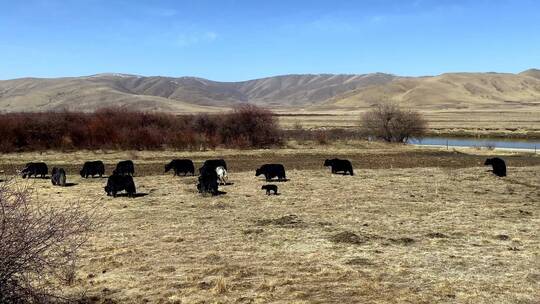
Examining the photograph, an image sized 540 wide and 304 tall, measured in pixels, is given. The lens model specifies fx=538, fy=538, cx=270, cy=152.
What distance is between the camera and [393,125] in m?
57.4

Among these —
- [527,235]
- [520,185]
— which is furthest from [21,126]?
[527,235]

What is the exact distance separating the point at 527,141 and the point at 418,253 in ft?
195

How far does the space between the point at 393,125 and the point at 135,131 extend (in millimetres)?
27251

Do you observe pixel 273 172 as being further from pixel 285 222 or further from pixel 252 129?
pixel 252 129

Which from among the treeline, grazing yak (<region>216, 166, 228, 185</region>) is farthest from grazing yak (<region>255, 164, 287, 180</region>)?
the treeline

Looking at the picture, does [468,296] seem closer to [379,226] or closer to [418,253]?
[418,253]

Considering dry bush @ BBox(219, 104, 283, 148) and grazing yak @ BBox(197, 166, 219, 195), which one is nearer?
grazing yak @ BBox(197, 166, 219, 195)

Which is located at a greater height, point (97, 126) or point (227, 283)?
point (97, 126)

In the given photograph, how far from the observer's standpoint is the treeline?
Answer: 4488cm

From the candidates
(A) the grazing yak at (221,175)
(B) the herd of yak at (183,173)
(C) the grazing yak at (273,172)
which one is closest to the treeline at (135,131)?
(B) the herd of yak at (183,173)

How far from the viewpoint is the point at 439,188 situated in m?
22.5

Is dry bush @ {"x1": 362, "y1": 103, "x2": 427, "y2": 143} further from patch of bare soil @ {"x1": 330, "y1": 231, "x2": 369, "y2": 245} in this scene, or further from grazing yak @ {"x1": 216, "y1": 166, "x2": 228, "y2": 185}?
patch of bare soil @ {"x1": 330, "y1": 231, "x2": 369, "y2": 245}

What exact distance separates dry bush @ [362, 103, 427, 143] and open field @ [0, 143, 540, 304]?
3229 centimetres

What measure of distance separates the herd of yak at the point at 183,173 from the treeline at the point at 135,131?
1758 cm
